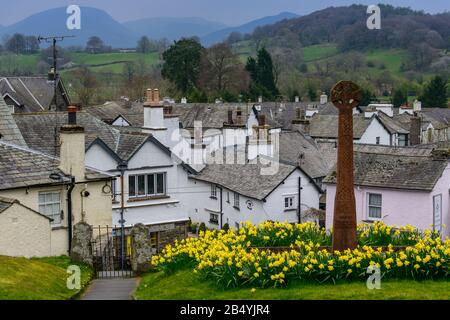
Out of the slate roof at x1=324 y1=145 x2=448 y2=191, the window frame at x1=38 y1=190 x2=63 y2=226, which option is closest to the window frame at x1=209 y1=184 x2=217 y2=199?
the slate roof at x1=324 y1=145 x2=448 y2=191

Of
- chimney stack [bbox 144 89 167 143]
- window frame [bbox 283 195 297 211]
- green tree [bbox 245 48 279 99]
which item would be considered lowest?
window frame [bbox 283 195 297 211]

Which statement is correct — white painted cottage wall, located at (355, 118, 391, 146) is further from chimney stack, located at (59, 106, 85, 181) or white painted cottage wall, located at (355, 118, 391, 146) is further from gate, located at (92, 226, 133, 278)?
chimney stack, located at (59, 106, 85, 181)

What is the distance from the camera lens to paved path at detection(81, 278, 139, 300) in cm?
2088

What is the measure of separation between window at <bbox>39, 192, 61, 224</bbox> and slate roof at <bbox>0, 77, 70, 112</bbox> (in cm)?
4667

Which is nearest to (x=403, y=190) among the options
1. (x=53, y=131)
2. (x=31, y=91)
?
(x=53, y=131)

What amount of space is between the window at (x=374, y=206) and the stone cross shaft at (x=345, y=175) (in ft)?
54.8

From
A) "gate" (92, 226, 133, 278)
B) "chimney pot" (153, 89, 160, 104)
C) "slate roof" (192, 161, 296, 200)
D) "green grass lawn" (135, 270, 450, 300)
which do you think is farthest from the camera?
"slate roof" (192, 161, 296, 200)

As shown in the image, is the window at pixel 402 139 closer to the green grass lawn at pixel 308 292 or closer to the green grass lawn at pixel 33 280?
the green grass lawn at pixel 33 280

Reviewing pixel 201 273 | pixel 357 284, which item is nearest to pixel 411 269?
pixel 357 284

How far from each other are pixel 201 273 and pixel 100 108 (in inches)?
2351

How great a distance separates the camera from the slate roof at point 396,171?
37125 mm

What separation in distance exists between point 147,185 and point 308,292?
1970 cm

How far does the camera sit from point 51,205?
92.4 ft
